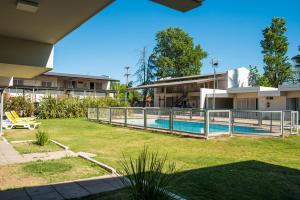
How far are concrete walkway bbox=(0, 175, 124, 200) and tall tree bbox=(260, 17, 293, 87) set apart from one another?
41.8 metres

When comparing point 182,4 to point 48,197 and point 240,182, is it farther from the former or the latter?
→ point 240,182

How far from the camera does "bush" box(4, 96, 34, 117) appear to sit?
24297 millimetres

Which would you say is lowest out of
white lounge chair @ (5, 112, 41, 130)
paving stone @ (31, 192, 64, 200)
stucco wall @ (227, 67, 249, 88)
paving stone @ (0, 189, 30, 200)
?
paving stone @ (31, 192, 64, 200)

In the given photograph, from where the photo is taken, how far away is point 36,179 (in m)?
5.52

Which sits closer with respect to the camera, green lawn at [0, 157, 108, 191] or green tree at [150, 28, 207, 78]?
green lawn at [0, 157, 108, 191]

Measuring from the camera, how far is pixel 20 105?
980 inches

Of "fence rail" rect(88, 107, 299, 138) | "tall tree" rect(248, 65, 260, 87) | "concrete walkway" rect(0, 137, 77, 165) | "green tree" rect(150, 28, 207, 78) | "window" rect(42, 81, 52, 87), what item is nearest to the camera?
"concrete walkway" rect(0, 137, 77, 165)

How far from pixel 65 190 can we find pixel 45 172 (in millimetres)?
1462

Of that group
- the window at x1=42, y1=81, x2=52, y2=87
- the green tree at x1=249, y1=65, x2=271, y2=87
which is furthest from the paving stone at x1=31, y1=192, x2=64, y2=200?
the green tree at x1=249, y1=65, x2=271, y2=87

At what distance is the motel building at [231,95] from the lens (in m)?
27.8

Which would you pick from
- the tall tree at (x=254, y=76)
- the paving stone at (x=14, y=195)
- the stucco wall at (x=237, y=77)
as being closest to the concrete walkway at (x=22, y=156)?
the paving stone at (x=14, y=195)

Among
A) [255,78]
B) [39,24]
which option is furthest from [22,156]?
[255,78]

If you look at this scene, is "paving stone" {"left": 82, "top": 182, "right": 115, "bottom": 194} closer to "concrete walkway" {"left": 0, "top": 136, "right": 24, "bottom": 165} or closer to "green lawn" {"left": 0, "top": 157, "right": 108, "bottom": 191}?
"green lawn" {"left": 0, "top": 157, "right": 108, "bottom": 191}

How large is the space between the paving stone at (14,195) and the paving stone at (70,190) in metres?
0.57
